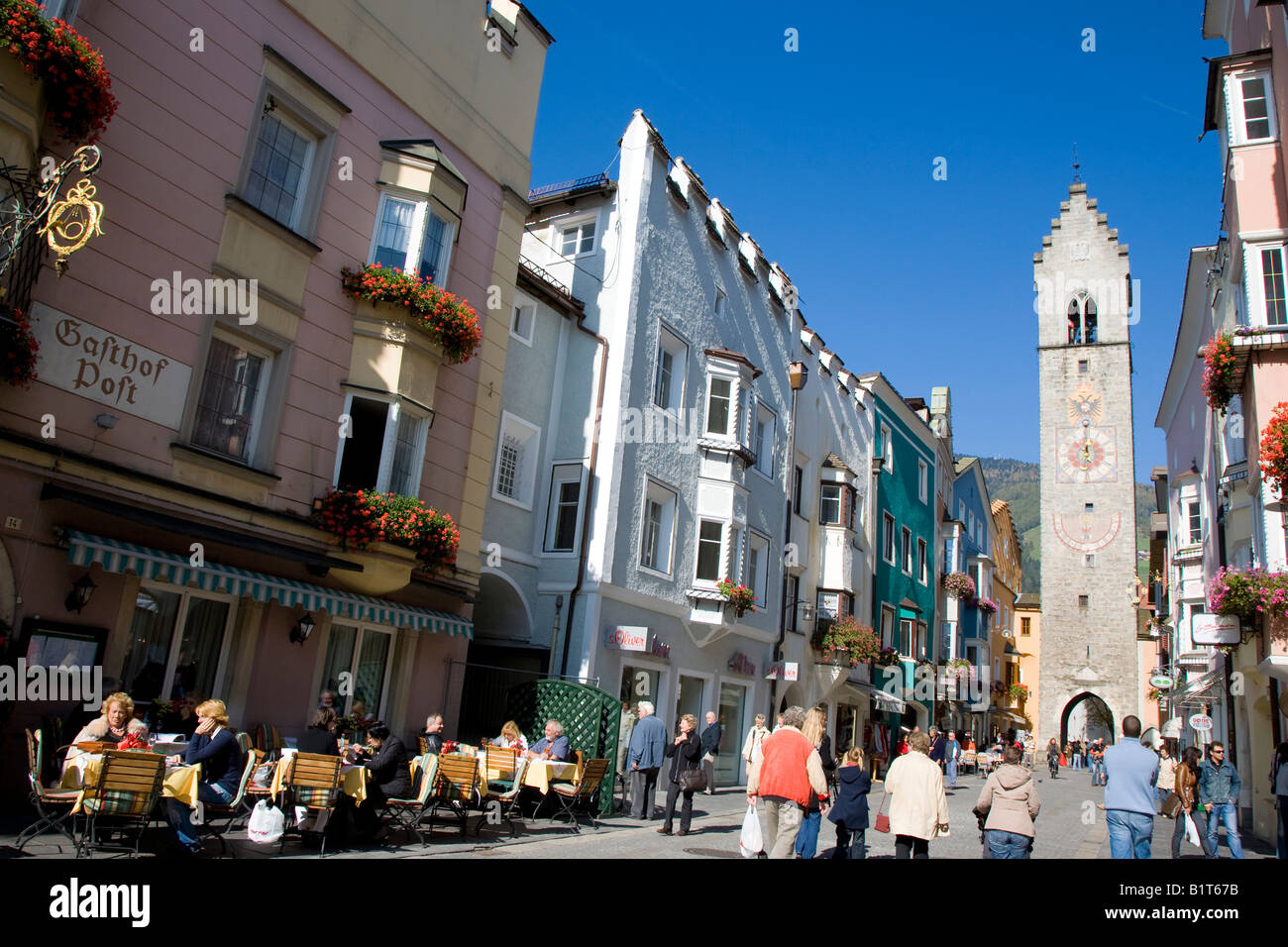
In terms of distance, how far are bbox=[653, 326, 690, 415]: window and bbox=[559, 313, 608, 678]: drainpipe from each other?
6.12 ft

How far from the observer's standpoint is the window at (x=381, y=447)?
45.4ft

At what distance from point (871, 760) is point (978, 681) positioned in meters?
20.5

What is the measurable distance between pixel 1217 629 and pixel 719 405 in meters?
12.8

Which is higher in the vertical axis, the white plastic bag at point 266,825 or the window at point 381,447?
the window at point 381,447

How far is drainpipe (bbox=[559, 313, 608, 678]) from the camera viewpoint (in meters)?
18.8

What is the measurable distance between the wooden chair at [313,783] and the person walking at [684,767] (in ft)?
18.9

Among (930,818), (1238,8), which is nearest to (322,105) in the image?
(930,818)

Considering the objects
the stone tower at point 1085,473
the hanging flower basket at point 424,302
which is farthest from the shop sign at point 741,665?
the stone tower at point 1085,473

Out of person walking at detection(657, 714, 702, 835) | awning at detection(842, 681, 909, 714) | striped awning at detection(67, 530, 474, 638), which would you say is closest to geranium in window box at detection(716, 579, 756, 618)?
person walking at detection(657, 714, 702, 835)

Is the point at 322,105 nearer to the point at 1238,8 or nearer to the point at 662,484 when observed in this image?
the point at 662,484

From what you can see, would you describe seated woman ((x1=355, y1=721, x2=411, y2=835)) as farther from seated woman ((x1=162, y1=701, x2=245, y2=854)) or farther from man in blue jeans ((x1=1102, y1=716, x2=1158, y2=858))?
man in blue jeans ((x1=1102, y1=716, x2=1158, y2=858))

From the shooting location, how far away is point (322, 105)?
13.5 meters

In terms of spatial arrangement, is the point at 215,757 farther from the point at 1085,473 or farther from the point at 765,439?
the point at 1085,473

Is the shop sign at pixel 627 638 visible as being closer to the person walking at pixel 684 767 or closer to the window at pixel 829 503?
the person walking at pixel 684 767
